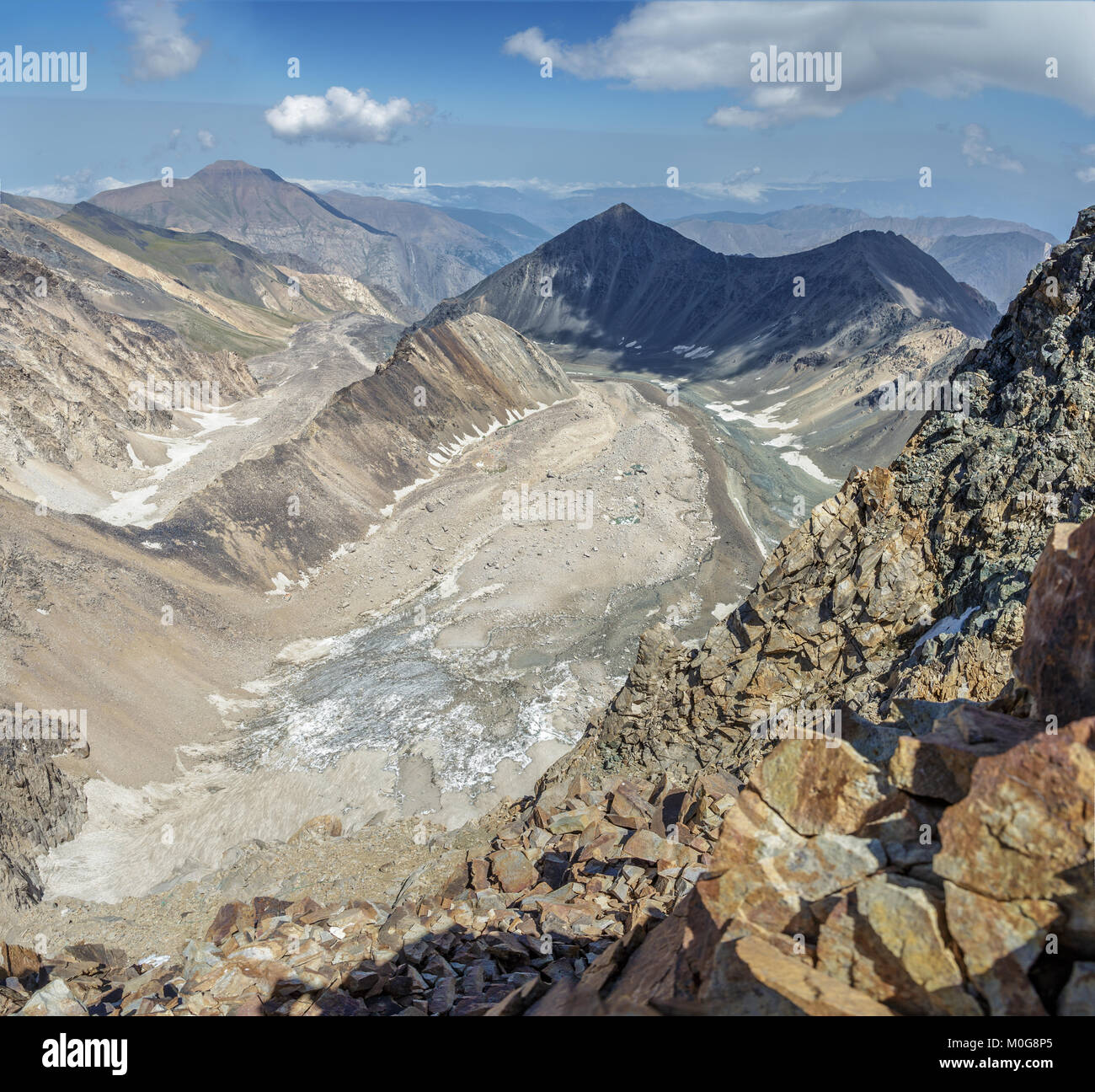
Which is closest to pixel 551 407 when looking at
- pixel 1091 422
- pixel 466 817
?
pixel 466 817

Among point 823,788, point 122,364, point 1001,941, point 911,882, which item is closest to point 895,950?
point 911,882

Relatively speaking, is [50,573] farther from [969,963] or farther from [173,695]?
[969,963]

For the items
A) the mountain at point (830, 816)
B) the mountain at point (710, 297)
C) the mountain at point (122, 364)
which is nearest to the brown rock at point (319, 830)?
the mountain at point (830, 816)

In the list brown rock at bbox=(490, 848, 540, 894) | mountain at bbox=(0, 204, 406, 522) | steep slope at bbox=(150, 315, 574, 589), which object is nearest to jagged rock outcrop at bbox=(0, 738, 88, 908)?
brown rock at bbox=(490, 848, 540, 894)

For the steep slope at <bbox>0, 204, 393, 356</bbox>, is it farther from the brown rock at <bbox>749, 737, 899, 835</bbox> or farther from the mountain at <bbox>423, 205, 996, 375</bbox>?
the brown rock at <bbox>749, 737, 899, 835</bbox>

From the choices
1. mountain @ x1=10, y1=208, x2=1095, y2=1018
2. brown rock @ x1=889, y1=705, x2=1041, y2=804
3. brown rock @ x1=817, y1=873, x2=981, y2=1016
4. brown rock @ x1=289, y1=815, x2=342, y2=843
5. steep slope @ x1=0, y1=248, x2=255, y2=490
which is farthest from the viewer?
steep slope @ x1=0, y1=248, x2=255, y2=490

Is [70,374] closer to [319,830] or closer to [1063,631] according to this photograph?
[319,830]
